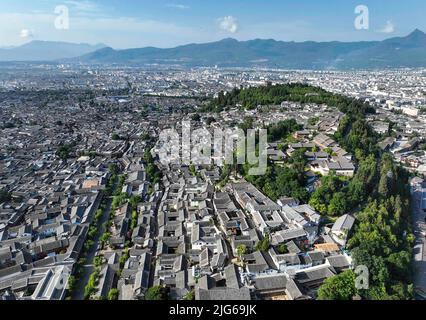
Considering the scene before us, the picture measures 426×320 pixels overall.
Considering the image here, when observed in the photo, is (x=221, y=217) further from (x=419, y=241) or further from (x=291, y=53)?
(x=291, y=53)

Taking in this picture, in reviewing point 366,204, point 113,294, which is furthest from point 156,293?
point 366,204

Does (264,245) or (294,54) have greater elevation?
(294,54)

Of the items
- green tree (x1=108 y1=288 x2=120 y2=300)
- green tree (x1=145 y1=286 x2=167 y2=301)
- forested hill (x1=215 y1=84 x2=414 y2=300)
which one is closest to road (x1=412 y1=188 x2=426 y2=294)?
forested hill (x1=215 y1=84 x2=414 y2=300)

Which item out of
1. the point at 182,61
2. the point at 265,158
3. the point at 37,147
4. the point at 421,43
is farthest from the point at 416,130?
the point at 182,61

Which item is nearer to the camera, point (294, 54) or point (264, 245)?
point (264, 245)

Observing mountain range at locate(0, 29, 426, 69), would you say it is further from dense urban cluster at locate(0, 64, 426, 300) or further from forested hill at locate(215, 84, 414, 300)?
forested hill at locate(215, 84, 414, 300)

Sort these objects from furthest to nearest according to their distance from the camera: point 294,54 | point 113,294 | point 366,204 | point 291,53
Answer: point 294,54, point 291,53, point 366,204, point 113,294
